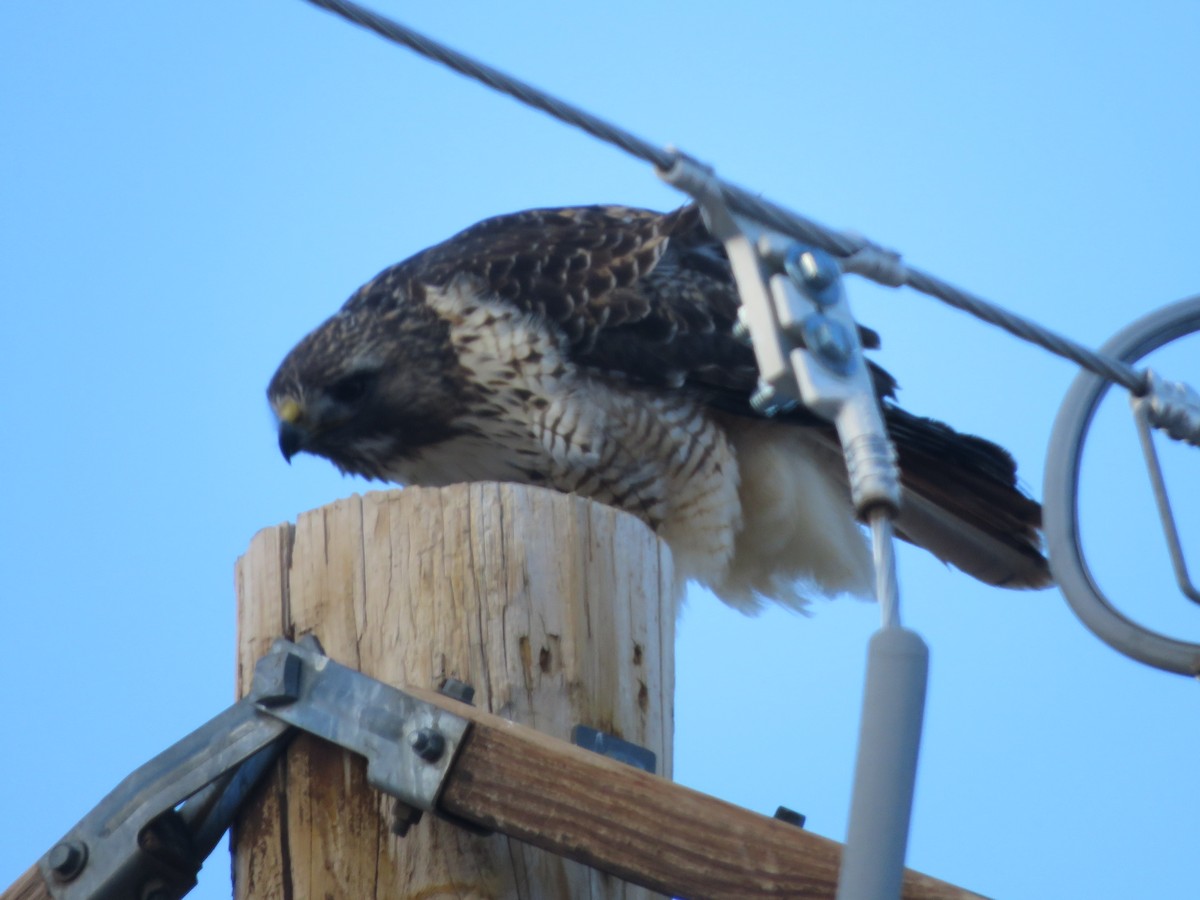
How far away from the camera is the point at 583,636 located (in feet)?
8.52

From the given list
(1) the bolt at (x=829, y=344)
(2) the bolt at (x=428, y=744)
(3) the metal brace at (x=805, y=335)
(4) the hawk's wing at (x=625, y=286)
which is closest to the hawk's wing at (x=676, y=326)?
(4) the hawk's wing at (x=625, y=286)

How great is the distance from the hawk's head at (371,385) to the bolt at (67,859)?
271 centimetres

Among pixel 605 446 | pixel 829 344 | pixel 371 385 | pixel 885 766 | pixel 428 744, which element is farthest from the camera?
pixel 371 385

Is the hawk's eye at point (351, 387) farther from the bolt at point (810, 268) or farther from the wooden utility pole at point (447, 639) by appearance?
the bolt at point (810, 268)

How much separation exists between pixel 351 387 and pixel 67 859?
9.93 feet

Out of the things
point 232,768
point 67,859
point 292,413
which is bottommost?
point 67,859

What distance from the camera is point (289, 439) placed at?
5.25 meters

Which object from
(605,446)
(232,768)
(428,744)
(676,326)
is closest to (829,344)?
(428,744)

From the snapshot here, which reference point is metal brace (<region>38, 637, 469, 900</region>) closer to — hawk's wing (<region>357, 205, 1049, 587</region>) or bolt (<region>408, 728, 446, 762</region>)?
bolt (<region>408, 728, 446, 762</region>)

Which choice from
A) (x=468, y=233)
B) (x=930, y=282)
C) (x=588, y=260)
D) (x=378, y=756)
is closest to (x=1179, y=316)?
(x=930, y=282)

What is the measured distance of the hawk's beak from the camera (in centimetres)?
524

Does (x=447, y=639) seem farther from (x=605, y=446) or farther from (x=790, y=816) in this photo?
(x=605, y=446)

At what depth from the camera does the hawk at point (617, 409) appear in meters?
4.84

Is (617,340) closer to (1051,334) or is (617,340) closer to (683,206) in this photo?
(683,206)
